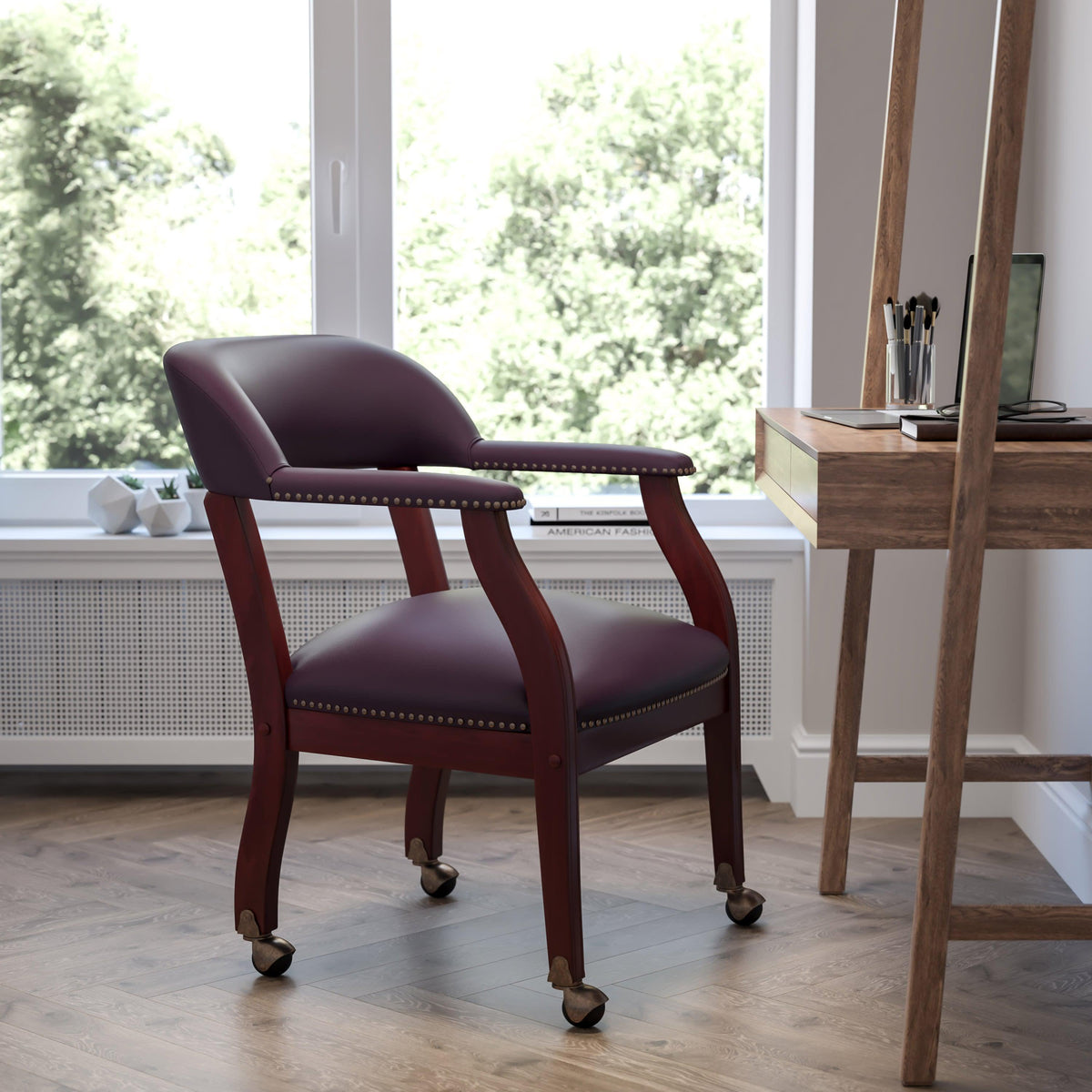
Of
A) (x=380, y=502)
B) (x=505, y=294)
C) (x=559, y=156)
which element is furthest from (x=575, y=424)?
(x=380, y=502)

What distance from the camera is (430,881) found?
7.55ft

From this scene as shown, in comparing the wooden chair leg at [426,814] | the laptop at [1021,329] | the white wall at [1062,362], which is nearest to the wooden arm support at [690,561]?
the laptop at [1021,329]

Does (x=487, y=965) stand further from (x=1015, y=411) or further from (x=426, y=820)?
(x=1015, y=411)

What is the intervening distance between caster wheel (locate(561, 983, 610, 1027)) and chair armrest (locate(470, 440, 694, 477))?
755 millimetres

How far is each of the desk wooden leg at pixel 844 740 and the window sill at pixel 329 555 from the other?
1.79 feet

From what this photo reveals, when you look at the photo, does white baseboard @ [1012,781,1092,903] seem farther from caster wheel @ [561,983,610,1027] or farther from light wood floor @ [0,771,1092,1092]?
caster wheel @ [561,983,610,1027]

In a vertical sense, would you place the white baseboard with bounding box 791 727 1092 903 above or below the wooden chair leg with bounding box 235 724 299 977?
below

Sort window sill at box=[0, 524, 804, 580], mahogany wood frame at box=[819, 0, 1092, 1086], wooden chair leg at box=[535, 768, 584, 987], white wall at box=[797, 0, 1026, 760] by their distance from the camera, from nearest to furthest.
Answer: mahogany wood frame at box=[819, 0, 1092, 1086]
wooden chair leg at box=[535, 768, 584, 987]
white wall at box=[797, 0, 1026, 760]
window sill at box=[0, 524, 804, 580]

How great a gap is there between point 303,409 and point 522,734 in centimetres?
68

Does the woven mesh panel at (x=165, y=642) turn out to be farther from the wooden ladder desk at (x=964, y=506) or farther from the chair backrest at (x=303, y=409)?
the wooden ladder desk at (x=964, y=506)

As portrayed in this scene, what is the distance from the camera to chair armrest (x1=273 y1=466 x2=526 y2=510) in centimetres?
173

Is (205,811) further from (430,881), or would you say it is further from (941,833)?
(941,833)

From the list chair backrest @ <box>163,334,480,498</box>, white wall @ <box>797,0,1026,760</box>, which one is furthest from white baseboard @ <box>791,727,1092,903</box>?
chair backrest @ <box>163,334,480,498</box>

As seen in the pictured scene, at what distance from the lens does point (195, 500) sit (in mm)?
2904
